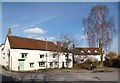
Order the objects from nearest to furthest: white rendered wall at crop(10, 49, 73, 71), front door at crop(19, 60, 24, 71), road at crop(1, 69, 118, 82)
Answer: road at crop(1, 69, 118, 82) → white rendered wall at crop(10, 49, 73, 71) → front door at crop(19, 60, 24, 71)

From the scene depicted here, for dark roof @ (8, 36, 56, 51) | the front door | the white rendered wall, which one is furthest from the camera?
dark roof @ (8, 36, 56, 51)

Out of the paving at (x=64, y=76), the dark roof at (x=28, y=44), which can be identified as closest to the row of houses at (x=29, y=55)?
the dark roof at (x=28, y=44)

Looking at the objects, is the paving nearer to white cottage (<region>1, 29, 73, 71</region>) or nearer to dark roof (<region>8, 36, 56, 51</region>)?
white cottage (<region>1, 29, 73, 71</region>)

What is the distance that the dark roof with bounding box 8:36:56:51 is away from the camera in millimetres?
39619

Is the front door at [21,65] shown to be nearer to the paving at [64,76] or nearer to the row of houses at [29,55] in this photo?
the row of houses at [29,55]

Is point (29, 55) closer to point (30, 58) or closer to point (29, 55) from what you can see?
point (29, 55)

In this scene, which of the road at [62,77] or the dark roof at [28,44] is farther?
the dark roof at [28,44]

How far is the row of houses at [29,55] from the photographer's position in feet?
125

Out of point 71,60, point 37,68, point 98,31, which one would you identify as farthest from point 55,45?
point 98,31

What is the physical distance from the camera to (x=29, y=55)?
135 feet

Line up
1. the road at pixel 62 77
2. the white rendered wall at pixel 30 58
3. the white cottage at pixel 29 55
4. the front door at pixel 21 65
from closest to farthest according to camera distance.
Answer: the road at pixel 62 77
the white rendered wall at pixel 30 58
the white cottage at pixel 29 55
the front door at pixel 21 65

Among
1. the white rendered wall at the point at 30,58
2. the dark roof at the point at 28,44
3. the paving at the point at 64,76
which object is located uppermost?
the dark roof at the point at 28,44

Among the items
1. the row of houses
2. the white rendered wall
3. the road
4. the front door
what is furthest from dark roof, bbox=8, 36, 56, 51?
the road

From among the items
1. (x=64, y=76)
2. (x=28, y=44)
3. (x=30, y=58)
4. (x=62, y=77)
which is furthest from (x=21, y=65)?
(x=62, y=77)
